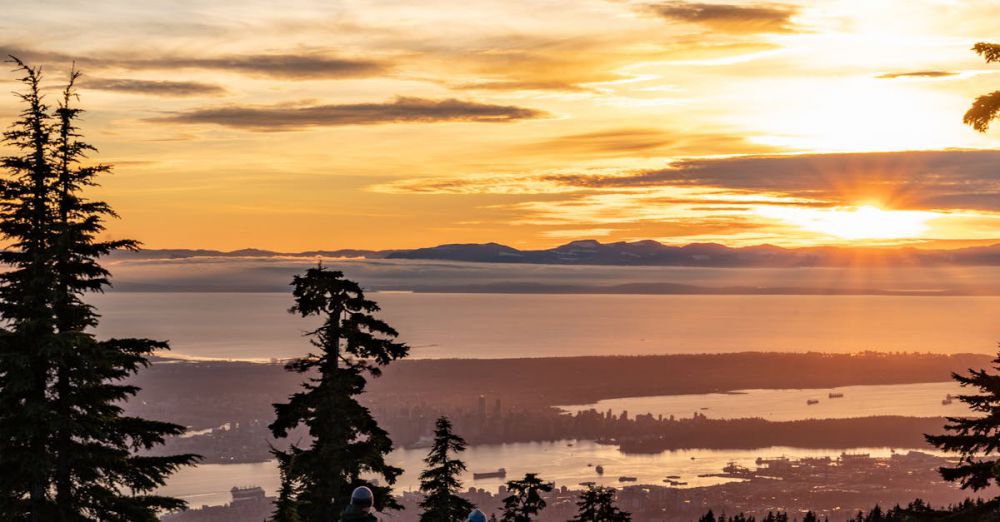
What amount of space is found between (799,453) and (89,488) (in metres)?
188

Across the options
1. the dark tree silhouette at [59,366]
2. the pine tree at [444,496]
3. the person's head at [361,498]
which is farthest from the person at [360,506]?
the pine tree at [444,496]

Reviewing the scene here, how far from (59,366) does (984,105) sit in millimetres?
17013

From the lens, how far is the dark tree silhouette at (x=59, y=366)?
20.7 meters

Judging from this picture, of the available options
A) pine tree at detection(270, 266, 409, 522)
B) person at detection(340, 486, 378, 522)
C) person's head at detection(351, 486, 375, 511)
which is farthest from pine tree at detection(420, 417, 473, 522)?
person's head at detection(351, 486, 375, 511)

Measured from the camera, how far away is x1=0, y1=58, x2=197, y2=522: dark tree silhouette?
2073 centimetres

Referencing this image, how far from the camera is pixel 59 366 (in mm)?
21031

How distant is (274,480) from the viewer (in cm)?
15750

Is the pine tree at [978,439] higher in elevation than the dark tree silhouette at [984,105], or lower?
lower

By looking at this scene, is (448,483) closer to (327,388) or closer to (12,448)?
(327,388)

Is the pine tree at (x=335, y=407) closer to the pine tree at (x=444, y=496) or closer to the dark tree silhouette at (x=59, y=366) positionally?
the dark tree silhouette at (x=59, y=366)

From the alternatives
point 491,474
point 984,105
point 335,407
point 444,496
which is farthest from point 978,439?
point 491,474

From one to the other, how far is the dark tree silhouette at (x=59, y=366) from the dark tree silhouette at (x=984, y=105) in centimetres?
1517

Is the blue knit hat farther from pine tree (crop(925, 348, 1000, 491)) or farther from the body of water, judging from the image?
the body of water

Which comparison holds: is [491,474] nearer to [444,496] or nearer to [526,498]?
[526,498]
